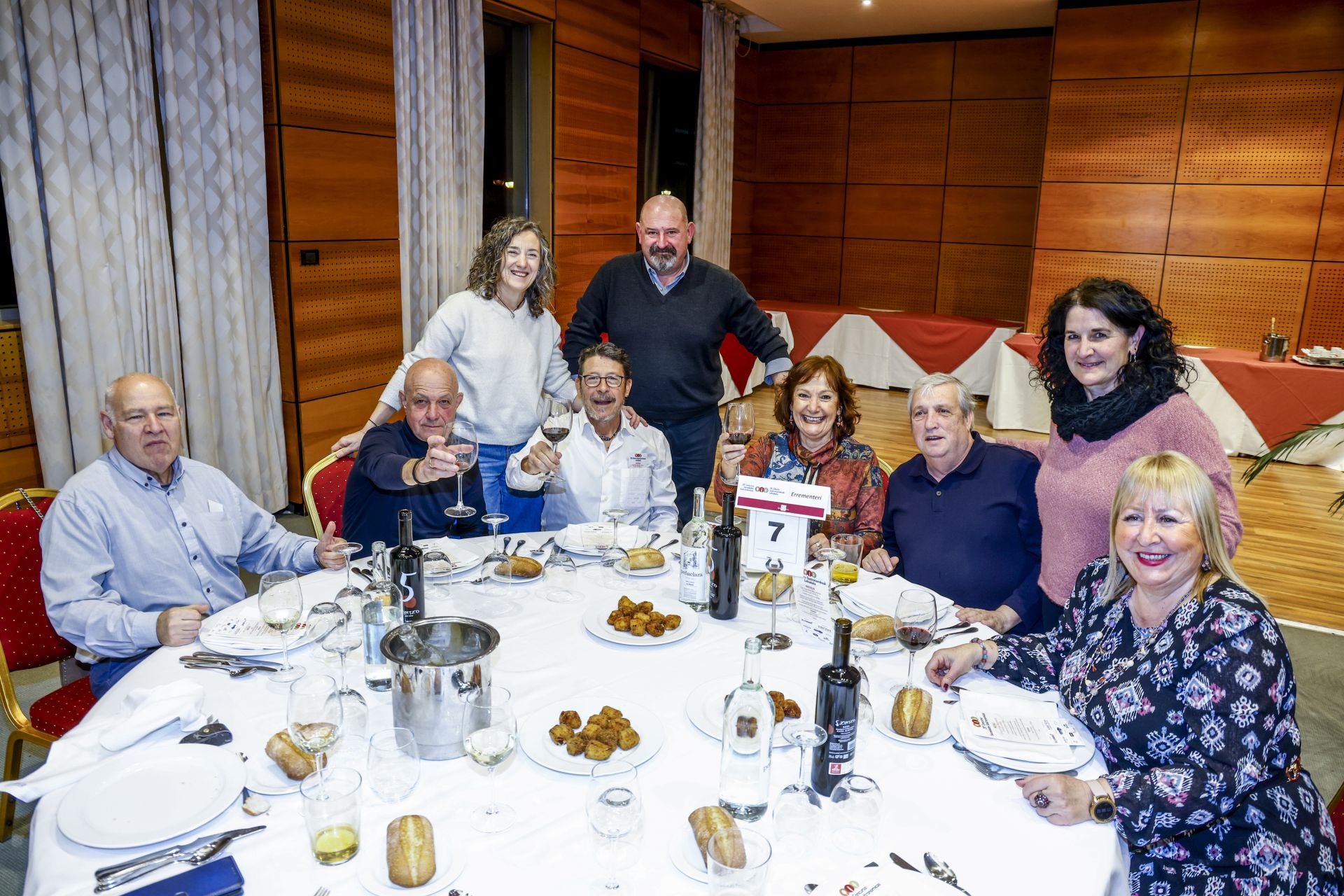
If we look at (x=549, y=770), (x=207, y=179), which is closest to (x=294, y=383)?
(x=207, y=179)

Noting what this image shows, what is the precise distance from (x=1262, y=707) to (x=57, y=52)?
4.87 metres

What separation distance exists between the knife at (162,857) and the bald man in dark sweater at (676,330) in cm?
285

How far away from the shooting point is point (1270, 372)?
23.0ft

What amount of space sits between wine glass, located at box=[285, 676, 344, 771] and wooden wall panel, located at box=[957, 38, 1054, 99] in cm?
935

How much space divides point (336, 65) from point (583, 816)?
4.74 m

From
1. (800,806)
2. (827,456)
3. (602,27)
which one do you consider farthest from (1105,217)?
(800,806)

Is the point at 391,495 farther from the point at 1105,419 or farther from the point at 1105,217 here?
the point at 1105,217

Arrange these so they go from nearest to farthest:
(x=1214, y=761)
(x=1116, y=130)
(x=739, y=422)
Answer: (x=1214, y=761)
(x=739, y=422)
(x=1116, y=130)

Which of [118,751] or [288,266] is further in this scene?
A: [288,266]

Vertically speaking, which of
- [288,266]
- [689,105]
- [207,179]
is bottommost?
[288,266]

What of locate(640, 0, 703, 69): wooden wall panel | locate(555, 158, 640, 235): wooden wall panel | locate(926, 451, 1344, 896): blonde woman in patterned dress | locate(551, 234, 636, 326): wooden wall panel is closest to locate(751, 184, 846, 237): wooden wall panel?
locate(640, 0, 703, 69): wooden wall panel

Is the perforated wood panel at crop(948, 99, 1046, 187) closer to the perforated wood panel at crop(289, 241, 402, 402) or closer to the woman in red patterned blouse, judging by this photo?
the perforated wood panel at crop(289, 241, 402, 402)

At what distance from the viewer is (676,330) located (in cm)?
407

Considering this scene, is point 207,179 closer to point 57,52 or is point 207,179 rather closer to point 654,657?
point 57,52
